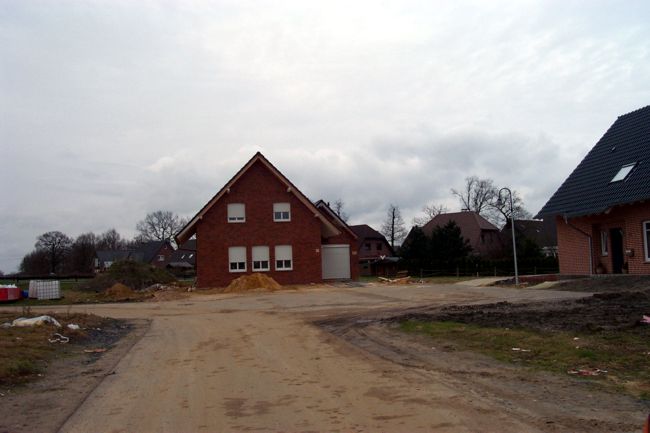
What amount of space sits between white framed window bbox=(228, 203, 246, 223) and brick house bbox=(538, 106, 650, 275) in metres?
18.4

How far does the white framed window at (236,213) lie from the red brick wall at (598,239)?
1935cm

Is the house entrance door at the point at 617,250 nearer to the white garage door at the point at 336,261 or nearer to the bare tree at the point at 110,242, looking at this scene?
the white garage door at the point at 336,261

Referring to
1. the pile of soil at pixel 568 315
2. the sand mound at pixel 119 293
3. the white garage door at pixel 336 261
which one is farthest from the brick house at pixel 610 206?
the sand mound at pixel 119 293

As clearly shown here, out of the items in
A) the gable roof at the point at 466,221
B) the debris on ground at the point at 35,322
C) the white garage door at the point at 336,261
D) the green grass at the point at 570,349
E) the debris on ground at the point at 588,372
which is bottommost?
the debris on ground at the point at 588,372

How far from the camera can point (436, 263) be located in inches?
2133

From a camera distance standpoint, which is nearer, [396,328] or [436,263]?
[396,328]

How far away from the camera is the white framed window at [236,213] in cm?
3975

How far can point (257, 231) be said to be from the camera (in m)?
39.9

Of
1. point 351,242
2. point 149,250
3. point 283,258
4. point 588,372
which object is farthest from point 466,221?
point 588,372

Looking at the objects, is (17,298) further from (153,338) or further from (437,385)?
(437,385)

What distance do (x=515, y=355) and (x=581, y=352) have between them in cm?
103

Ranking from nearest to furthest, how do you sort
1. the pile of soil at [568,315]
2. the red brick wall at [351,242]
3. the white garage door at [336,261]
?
the pile of soil at [568,315] < the white garage door at [336,261] < the red brick wall at [351,242]

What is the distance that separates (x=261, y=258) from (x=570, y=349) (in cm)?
3108

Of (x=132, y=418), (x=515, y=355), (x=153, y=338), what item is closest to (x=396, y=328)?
Result: (x=515, y=355)
